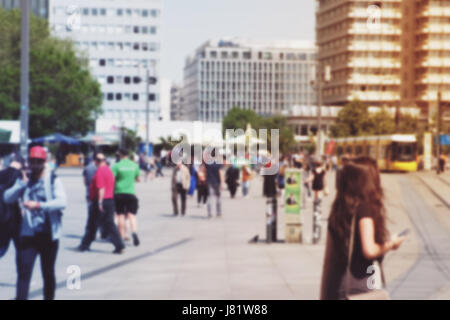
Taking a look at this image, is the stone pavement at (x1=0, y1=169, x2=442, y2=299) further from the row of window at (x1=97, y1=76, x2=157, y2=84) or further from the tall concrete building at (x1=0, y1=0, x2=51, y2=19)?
the tall concrete building at (x1=0, y1=0, x2=51, y2=19)

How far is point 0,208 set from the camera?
26.6 ft

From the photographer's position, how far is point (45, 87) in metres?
60.4

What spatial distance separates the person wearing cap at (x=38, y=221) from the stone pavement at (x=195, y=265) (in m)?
0.92

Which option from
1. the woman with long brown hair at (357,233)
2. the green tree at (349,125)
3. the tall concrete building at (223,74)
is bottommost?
the woman with long brown hair at (357,233)

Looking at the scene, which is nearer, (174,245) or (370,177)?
(370,177)

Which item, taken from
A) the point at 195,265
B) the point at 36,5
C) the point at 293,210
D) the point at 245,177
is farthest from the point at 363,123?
the point at 36,5

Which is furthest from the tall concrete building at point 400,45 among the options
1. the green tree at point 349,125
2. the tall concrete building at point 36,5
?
the tall concrete building at point 36,5

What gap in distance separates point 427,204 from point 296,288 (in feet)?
49.0

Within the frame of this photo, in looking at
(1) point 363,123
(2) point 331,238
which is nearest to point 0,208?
(2) point 331,238

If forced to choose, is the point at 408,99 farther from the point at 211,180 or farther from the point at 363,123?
the point at 363,123

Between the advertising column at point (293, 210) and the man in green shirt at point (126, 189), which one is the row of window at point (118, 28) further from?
the advertising column at point (293, 210)

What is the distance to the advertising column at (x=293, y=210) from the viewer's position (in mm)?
13625

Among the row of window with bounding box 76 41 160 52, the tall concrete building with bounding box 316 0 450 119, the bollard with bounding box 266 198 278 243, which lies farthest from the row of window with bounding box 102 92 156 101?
the tall concrete building with bounding box 316 0 450 119

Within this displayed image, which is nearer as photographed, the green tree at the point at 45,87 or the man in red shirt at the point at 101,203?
the man in red shirt at the point at 101,203
